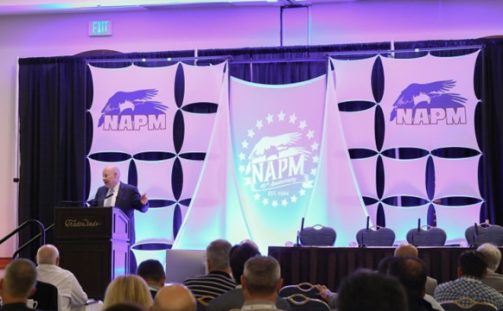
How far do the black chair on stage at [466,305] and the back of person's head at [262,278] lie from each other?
1.39 meters

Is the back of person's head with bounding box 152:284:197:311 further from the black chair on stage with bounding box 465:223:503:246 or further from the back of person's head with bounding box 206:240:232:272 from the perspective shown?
the black chair on stage with bounding box 465:223:503:246

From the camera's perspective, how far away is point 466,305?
165 inches

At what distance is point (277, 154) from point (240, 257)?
5355 mm

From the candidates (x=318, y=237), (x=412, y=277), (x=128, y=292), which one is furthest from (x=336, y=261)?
(x=128, y=292)

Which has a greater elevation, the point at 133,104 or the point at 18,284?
the point at 133,104

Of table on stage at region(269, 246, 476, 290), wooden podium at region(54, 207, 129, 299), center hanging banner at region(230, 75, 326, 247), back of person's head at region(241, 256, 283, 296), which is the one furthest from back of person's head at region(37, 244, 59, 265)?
center hanging banner at region(230, 75, 326, 247)

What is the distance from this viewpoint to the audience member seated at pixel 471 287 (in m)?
4.24

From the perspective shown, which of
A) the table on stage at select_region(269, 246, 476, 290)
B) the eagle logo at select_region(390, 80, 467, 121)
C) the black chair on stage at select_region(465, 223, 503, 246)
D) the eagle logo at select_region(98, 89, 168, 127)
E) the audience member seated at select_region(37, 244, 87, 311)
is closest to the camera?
the audience member seated at select_region(37, 244, 87, 311)

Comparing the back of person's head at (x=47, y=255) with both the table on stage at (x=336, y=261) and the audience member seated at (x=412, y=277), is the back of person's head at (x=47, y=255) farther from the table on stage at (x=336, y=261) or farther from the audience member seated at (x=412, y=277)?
the audience member seated at (x=412, y=277)

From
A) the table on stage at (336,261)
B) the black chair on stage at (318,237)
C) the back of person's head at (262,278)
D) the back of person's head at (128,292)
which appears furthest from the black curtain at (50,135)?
the back of person's head at (262,278)

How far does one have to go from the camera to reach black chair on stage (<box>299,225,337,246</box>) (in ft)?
27.9

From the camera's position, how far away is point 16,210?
35.0 ft

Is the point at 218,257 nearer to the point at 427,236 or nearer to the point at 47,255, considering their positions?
the point at 47,255

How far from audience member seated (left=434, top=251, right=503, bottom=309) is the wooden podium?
150 inches
